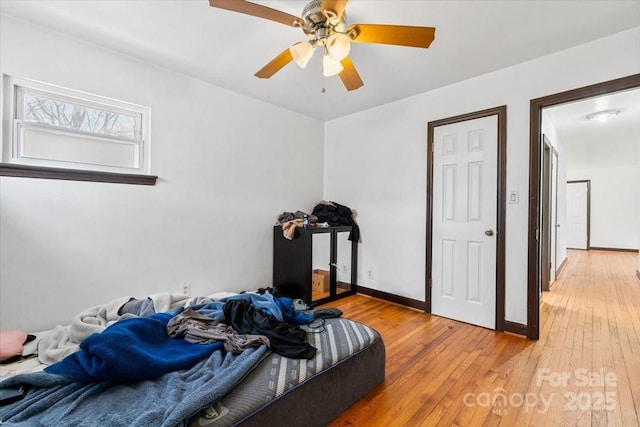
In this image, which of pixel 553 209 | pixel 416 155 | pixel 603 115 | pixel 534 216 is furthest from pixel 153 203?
pixel 603 115

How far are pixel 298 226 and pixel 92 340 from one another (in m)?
2.15

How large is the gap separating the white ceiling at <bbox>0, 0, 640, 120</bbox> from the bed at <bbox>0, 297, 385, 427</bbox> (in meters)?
2.03

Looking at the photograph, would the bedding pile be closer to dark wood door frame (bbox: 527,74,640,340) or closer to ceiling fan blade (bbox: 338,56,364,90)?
ceiling fan blade (bbox: 338,56,364,90)

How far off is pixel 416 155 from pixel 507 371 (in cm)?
216

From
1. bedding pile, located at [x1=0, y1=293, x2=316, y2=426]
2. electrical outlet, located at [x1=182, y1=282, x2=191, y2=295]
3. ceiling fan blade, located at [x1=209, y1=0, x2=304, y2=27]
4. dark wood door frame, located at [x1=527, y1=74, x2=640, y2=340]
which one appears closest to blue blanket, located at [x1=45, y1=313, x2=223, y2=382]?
bedding pile, located at [x1=0, y1=293, x2=316, y2=426]

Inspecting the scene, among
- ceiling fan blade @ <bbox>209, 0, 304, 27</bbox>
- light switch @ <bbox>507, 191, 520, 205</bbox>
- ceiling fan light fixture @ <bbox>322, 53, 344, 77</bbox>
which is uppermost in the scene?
ceiling fan blade @ <bbox>209, 0, 304, 27</bbox>

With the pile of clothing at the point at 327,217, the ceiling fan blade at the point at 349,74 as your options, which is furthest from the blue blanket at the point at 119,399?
the pile of clothing at the point at 327,217

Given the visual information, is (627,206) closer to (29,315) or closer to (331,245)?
(331,245)

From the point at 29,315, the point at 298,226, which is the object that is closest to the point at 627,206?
the point at 298,226

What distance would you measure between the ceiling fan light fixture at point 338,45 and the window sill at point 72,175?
1.93 meters

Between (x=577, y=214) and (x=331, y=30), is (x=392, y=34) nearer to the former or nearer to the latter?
(x=331, y=30)

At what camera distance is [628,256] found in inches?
266

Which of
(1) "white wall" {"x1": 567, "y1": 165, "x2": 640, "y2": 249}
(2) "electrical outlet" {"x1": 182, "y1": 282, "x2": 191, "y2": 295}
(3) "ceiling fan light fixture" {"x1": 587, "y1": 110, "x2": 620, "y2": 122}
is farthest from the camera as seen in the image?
(1) "white wall" {"x1": 567, "y1": 165, "x2": 640, "y2": 249}

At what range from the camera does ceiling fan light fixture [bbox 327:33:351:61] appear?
169 cm
